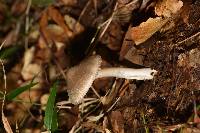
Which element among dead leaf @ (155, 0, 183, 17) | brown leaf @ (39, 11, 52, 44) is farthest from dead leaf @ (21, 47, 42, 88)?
dead leaf @ (155, 0, 183, 17)

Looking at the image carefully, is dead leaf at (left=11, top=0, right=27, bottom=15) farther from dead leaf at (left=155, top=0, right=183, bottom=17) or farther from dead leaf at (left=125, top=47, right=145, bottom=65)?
dead leaf at (left=155, top=0, right=183, bottom=17)

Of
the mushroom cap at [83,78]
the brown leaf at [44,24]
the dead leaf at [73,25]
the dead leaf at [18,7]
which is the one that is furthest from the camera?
the dead leaf at [18,7]

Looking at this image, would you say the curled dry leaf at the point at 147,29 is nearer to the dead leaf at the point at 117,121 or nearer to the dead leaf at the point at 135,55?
the dead leaf at the point at 135,55

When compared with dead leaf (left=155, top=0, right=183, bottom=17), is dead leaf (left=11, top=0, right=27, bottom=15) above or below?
above

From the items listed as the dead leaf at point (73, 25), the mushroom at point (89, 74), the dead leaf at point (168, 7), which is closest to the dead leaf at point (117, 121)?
the mushroom at point (89, 74)

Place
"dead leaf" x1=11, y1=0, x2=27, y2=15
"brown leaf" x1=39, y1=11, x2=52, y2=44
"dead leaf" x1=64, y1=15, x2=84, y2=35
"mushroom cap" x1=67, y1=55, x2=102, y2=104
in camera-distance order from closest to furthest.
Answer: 1. "mushroom cap" x1=67, y1=55, x2=102, y2=104
2. "dead leaf" x1=64, y1=15, x2=84, y2=35
3. "brown leaf" x1=39, y1=11, x2=52, y2=44
4. "dead leaf" x1=11, y1=0, x2=27, y2=15

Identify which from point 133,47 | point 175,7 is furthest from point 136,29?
point 175,7
